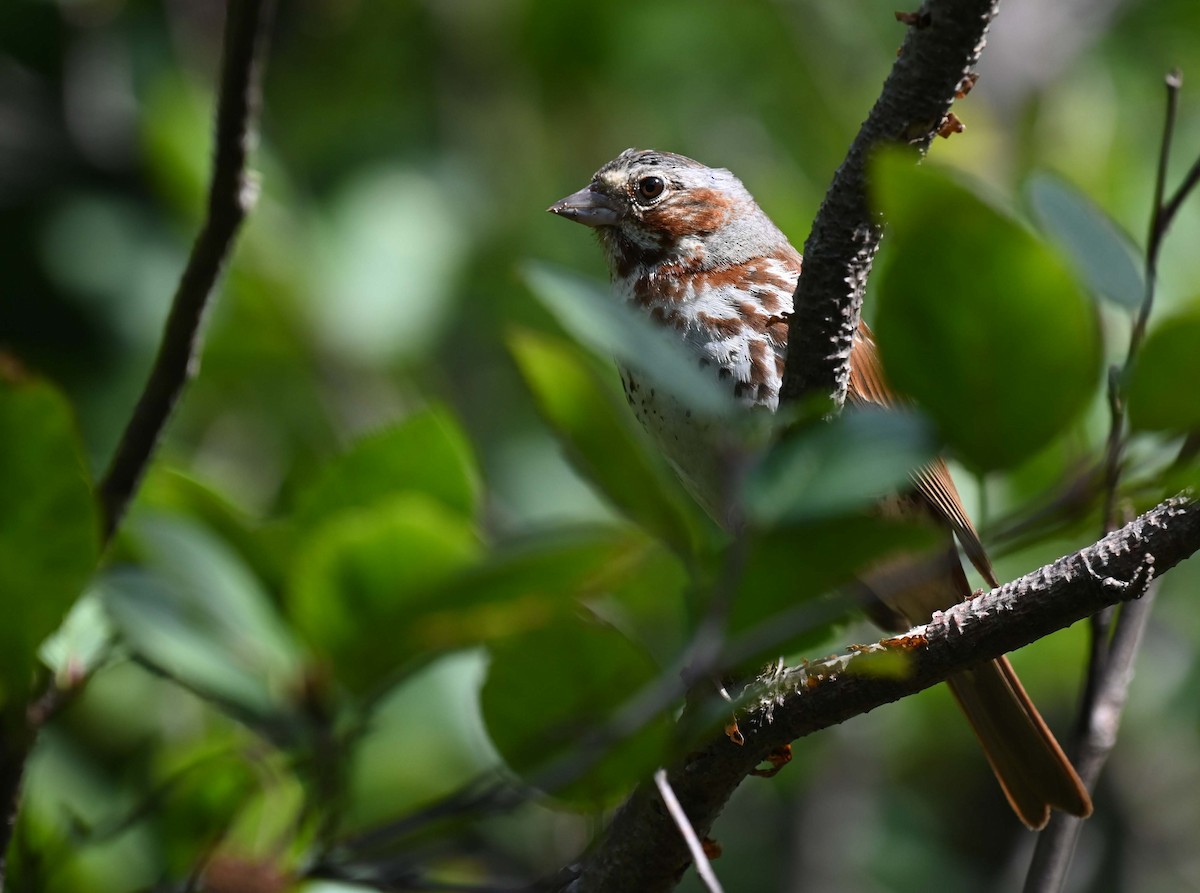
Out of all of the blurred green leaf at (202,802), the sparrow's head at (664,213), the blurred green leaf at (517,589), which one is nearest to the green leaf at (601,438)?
the blurred green leaf at (517,589)

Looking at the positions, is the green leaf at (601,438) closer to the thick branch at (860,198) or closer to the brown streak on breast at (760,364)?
the thick branch at (860,198)

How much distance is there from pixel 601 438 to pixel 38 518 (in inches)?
27.6

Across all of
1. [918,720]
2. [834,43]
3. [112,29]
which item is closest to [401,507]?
[918,720]

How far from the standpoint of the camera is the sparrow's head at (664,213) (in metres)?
3.06

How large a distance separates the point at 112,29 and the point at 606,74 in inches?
60.5

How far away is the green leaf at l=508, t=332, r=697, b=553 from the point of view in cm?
137

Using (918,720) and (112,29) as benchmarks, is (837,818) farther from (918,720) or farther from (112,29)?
(112,29)

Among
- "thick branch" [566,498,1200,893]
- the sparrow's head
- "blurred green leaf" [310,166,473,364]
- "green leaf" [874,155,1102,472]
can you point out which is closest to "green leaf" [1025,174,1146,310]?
"green leaf" [874,155,1102,472]

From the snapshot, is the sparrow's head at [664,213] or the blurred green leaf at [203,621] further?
the sparrow's head at [664,213]

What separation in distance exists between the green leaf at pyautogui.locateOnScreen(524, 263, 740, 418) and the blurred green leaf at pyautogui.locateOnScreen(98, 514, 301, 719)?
0.91 meters

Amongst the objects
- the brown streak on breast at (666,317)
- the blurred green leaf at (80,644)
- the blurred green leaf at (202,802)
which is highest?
the brown streak on breast at (666,317)

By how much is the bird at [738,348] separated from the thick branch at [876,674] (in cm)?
47

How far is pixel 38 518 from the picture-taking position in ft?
5.49

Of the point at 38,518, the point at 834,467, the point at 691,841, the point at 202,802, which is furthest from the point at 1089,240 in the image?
the point at 202,802
